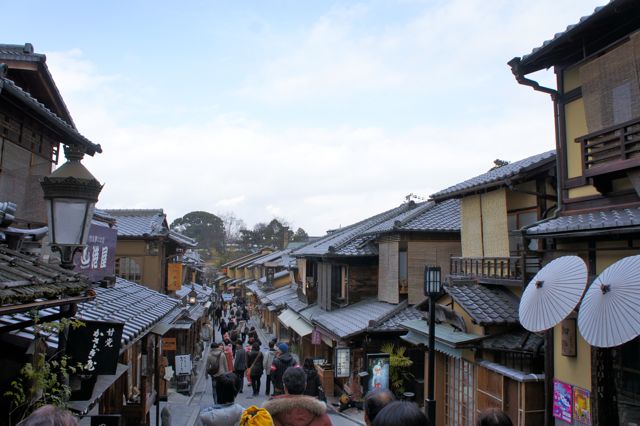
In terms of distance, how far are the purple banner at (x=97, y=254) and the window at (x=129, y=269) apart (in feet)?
38.3

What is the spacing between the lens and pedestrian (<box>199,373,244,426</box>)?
19.2 ft

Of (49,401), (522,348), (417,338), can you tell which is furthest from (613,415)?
(49,401)

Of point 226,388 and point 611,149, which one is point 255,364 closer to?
point 226,388

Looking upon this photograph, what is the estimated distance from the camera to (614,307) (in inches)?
247

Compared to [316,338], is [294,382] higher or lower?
higher

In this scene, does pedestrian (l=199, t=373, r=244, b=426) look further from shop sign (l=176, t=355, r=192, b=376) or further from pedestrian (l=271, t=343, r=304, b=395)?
shop sign (l=176, t=355, r=192, b=376)

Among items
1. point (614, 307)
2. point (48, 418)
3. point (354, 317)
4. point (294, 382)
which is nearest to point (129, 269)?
point (354, 317)

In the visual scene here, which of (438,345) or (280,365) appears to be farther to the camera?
(438,345)

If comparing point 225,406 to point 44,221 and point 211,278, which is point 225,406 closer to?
point 44,221

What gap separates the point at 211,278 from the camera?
8588 cm

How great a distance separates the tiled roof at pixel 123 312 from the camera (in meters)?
6.31

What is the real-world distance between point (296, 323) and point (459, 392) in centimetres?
1466

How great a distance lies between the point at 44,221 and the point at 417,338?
10.3m

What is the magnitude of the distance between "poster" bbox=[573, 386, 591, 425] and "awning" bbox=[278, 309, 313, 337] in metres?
15.6
